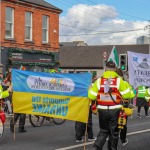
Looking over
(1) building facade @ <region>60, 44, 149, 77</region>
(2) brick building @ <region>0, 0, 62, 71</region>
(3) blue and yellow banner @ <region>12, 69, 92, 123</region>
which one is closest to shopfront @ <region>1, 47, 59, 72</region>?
(2) brick building @ <region>0, 0, 62, 71</region>

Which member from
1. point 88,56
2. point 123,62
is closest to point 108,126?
point 123,62

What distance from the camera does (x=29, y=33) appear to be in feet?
98.5

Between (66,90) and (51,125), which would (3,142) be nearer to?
(66,90)

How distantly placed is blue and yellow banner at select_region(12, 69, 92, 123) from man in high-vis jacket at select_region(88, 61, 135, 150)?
1194mm

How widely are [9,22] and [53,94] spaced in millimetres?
19187

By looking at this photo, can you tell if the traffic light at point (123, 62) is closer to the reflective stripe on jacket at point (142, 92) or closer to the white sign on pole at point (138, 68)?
the reflective stripe on jacket at point (142, 92)

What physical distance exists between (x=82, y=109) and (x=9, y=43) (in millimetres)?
19582

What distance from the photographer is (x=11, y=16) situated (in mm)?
28328

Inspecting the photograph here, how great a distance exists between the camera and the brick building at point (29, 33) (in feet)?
91.1

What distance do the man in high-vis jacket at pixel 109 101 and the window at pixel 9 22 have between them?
68.5ft

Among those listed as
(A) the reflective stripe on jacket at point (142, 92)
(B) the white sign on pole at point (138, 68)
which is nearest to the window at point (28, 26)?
(A) the reflective stripe on jacket at point (142, 92)

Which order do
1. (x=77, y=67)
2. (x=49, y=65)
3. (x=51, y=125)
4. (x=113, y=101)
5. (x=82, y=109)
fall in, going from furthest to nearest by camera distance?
(x=77, y=67) → (x=49, y=65) → (x=51, y=125) → (x=82, y=109) → (x=113, y=101)

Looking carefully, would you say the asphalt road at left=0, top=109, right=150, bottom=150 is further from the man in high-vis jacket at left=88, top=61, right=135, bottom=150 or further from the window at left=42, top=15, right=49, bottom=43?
the window at left=42, top=15, right=49, bottom=43

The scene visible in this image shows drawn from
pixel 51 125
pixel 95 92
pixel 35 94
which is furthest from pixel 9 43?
pixel 95 92
